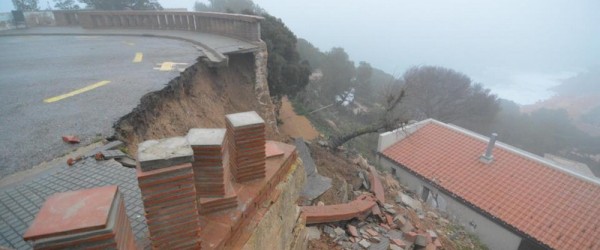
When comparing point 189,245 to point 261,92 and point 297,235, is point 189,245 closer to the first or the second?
point 297,235

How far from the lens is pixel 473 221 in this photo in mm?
12531

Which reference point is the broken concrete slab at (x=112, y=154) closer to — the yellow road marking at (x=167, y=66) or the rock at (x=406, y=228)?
the yellow road marking at (x=167, y=66)

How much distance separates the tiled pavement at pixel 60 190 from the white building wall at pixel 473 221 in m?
12.6

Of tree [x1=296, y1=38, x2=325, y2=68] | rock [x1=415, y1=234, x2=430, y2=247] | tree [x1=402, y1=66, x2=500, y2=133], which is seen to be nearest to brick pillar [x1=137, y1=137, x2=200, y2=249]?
rock [x1=415, y1=234, x2=430, y2=247]

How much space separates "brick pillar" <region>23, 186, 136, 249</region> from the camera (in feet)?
4.92

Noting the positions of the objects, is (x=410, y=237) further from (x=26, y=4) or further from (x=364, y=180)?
(x=26, y=4)

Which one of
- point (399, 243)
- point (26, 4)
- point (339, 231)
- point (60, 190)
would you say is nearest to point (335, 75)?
point (26, 4)

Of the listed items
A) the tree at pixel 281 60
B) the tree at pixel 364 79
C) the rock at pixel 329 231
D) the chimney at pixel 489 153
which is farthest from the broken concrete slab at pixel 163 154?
the tree at pixel 364 79

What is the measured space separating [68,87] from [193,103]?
2.43 m

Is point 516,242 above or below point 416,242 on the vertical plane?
below

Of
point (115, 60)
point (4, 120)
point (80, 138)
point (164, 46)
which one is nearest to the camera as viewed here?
point (80, 138)

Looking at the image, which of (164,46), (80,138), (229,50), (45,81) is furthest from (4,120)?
(164,46)

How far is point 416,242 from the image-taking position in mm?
6656

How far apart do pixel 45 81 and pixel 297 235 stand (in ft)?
20.5
